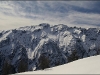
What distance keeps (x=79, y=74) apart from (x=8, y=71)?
1516 inches

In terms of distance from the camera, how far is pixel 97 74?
51.8ft

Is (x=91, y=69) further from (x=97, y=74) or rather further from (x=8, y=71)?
(x=8, y=71)

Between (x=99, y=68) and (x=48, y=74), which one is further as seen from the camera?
(x=48, y=74)

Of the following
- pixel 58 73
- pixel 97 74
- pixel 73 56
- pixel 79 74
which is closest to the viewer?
pixel 97 74

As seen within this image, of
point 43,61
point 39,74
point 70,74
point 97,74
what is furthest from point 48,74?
point 43,61

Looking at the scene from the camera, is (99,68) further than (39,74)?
No

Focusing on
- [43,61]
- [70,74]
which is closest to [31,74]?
[70,74]

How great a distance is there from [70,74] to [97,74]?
2.68 m

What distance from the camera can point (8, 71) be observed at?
173 ft

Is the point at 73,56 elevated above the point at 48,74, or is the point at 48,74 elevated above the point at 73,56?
the point at 48,74

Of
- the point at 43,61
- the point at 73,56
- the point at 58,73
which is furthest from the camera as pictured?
the point at 73,56

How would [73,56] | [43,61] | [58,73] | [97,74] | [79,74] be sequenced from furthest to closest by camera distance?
[73,56] → [43,61] → [58,73] → [79,74] → [97,74]

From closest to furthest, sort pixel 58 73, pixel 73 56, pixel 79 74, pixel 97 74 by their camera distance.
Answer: pixel 97 74, pixel 79 74, pixel 58 73, pixel 73 56

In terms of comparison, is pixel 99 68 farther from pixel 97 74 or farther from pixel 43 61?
pixel 43 61
